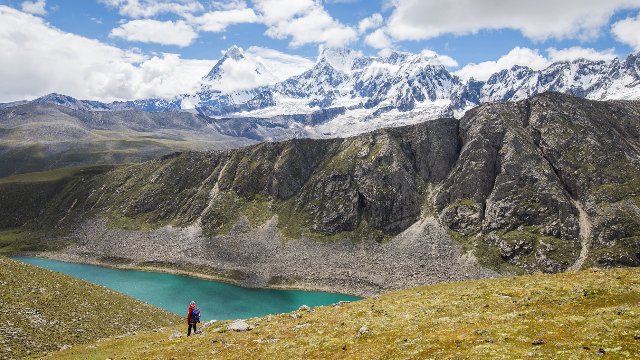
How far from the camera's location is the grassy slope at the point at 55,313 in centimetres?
3722

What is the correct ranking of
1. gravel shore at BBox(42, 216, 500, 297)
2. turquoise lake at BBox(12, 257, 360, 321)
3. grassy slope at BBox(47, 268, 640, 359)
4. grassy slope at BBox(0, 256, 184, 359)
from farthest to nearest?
gravel shore at BBox(42, 216, 500, 297), turquoise lake at BBox(12, 257, 360, 321), grassy slope at BBox(0, 256, 184, 359), grassy slope at BBox(47, 268, 640, 359)

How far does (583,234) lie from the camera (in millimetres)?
98938

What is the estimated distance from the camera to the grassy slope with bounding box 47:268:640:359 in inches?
882

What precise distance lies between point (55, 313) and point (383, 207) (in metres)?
105

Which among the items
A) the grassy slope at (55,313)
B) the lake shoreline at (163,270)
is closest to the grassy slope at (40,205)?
the lake shoreline at (163,270)

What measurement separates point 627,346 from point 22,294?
66.8m

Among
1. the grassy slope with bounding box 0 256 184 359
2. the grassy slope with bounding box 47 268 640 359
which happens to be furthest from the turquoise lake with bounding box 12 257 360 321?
the grassy slope with bounding box 47 268 640 359

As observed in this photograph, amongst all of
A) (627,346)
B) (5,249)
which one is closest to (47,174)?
(5,249)

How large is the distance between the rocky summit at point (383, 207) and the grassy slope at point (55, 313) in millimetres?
56639

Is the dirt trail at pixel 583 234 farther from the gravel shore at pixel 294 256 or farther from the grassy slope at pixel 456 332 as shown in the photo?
the grassy slope at pixel 456 332

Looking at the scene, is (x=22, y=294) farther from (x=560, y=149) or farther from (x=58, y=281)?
(x=560, y=149)

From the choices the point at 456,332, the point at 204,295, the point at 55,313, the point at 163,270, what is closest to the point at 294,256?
the point at 204,295

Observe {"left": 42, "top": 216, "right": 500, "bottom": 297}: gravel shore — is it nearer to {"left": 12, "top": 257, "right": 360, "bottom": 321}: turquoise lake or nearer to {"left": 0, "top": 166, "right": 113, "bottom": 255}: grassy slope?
{"left": 12, "top": 257, "right": 360, "bottom": 321}: turquoise lake

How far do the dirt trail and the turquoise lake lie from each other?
2563 inches
